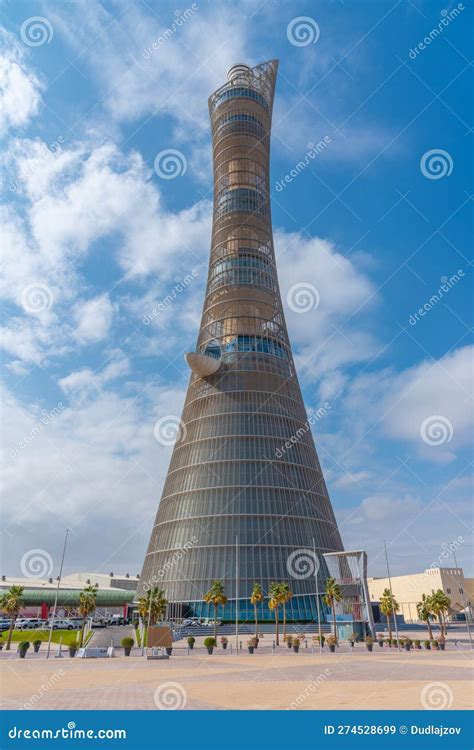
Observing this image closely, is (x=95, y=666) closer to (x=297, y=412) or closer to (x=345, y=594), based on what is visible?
(x=345, y=594)

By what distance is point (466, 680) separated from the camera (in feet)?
80.9

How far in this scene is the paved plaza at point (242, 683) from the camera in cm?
1800

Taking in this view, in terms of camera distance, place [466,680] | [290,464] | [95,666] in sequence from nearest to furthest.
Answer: [466,680], [95,666], [290,464]

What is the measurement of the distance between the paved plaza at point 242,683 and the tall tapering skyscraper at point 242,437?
25219mm

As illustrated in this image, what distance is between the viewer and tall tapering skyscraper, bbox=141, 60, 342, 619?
64.8 m

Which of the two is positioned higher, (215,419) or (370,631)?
(215,419)
